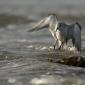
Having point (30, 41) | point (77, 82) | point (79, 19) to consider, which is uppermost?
point (79, 19)

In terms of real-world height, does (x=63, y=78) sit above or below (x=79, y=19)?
below

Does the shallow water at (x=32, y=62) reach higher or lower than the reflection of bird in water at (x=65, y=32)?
lower

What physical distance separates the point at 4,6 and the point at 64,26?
1148cm

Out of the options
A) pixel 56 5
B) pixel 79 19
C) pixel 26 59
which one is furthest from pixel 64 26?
pixel 56 5

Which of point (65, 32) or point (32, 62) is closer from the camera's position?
point (32, 62)

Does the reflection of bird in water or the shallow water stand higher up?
the reflection of bird in water

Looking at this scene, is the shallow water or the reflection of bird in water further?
the reflection of bird in water

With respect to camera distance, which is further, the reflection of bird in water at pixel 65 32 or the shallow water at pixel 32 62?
the reflection of bird in water at pixel 65 32

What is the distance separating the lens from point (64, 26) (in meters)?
9.77

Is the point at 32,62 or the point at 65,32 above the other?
the point at 65,32

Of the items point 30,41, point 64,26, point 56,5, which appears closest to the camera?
point 64,26

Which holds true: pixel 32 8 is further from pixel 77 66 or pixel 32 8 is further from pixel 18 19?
pixel 77 66

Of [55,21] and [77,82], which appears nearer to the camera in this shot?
[77,82]

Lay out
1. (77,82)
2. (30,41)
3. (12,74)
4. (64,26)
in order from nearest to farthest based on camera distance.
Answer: (77,82) < (12,74) < (64,26) < (30,41)
